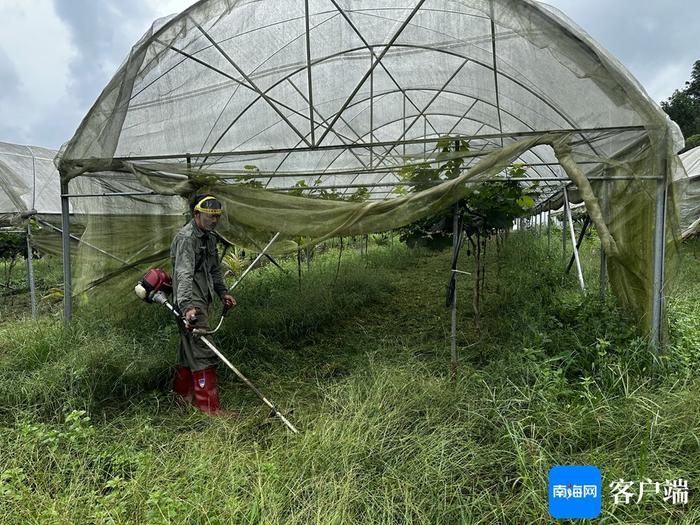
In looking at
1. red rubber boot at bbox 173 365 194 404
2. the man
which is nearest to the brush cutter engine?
the man

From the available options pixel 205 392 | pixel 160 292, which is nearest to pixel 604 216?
pixel 205 392

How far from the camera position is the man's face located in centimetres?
332

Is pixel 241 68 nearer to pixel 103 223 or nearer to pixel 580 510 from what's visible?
pixel 103 223

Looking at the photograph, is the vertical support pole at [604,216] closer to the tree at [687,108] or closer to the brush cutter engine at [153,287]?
the brush cutter engine at [153,287]

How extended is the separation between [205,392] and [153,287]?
0.97 m

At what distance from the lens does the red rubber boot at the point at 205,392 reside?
337 cm

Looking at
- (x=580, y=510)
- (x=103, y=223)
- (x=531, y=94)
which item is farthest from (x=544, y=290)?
(x=103, y=223)

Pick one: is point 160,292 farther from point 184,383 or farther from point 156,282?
point 184,383

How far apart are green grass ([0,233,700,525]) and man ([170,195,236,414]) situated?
220 mm

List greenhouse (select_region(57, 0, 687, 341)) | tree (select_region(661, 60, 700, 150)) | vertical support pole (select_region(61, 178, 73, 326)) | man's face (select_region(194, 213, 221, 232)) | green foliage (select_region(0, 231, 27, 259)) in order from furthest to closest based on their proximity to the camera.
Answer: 1. tree (select_region(661, 60, 700, 150))
2. green foliage (select_region(0, 231, 27, 259))
3. vertical support pole (select_region(61, 178, 73, 326))
4. man's face (select_region(194, 213, 221, 232))
5. greenhouse (select_region(57, 0, 687, 341))

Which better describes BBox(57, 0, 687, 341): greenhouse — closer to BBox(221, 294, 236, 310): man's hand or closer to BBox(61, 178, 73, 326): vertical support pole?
BBox(61, 178, 73, 326): vertical support pole

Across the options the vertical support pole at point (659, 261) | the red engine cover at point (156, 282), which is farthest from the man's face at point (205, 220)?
the vertical support pole at point (659, 261)

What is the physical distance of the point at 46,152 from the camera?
33.4 ft

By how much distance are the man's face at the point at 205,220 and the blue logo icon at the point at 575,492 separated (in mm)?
2860
